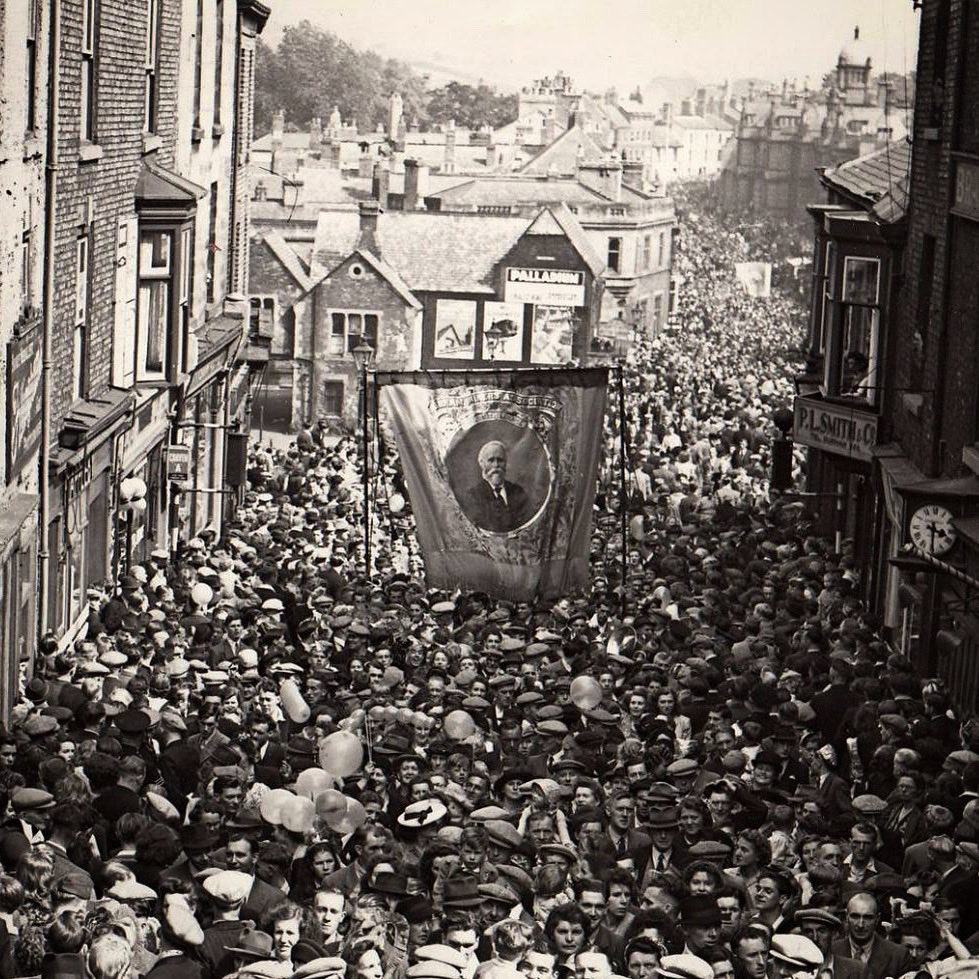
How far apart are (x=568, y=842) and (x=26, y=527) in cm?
1003

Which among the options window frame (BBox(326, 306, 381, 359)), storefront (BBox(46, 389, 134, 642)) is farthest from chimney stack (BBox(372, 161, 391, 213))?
storefront (BBox(46, 389, 134, 642))

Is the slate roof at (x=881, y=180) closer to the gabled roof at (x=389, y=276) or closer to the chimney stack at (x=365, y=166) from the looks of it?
the gabled roof at (x=389, y=276)

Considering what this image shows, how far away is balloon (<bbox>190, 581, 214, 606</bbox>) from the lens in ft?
80.2

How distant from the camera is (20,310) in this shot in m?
22.5

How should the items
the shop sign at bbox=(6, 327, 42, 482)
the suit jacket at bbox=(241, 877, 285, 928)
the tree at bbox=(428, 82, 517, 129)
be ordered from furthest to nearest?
the tree at bbox=(428, 82, 517, 129), the shop sign at bbox=(6, 327, 42, 482), the suit jacket at bbox=(241, 877, 285, 928)

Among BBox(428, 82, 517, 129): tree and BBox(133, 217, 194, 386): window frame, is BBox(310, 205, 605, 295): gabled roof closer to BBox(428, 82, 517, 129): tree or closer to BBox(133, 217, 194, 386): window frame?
BBox(133, 217, 194, 386): window frame

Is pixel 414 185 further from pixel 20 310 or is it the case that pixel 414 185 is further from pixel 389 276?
pixel 20 310

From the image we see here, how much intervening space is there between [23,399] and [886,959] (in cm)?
1317

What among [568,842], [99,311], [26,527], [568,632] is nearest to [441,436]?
[568,632]

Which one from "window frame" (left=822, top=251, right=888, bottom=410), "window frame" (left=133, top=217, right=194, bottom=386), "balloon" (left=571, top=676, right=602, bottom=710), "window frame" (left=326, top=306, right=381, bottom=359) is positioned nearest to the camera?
"balloon" (left=571, top=676, right=602, bottom=710)

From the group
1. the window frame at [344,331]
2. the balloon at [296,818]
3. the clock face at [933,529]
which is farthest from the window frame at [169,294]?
the window frame at [344,331]

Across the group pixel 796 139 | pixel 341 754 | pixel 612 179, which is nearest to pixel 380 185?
pixel 612 179

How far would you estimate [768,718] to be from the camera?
18578 mm

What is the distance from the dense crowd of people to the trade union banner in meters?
0.70
